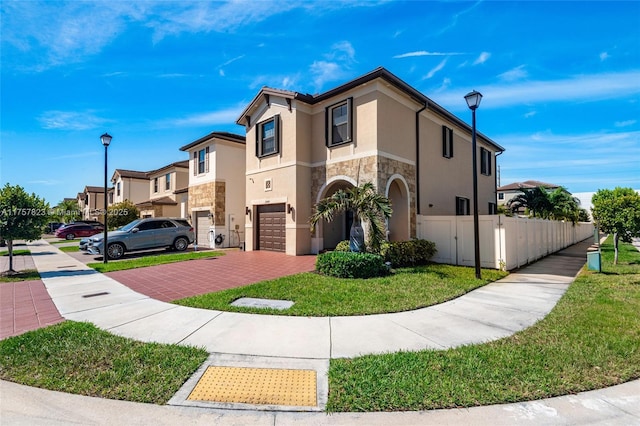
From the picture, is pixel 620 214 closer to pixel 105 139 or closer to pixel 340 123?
pixel 340 123

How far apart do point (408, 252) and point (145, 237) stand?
1300 cm

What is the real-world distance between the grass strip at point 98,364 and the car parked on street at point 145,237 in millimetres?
11292

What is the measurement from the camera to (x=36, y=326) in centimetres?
538

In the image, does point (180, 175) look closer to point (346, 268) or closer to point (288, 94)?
point (288, 94)

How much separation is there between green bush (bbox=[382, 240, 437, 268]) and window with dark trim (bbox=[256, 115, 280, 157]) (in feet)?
25.0

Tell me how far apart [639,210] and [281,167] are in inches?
537

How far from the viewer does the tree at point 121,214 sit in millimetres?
26703

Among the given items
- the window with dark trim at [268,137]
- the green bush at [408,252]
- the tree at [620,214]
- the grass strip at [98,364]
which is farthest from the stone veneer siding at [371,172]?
the grass strip at [98,364]

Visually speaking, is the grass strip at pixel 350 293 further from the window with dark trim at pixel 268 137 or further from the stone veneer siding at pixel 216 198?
the stone veneer siding at pixel 216 198

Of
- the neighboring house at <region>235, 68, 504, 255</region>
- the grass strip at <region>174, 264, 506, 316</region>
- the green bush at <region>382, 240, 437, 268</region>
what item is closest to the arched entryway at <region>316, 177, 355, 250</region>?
the neighboring house at <region>235, 68, 504, 255</region>

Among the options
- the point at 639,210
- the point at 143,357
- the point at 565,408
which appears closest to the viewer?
the point at 565,408

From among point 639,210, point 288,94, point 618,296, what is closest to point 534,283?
point 618,296

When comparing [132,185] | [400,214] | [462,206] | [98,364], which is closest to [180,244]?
[400,214]

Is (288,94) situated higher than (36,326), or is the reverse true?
(288,94)
